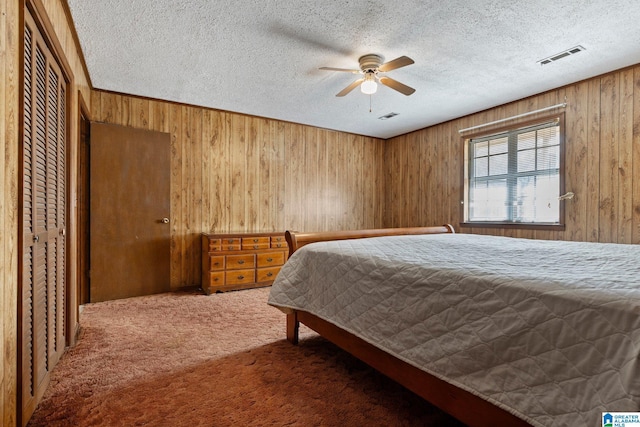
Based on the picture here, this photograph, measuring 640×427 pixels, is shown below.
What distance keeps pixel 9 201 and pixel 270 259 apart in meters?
3.15

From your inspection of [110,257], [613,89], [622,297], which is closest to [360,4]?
[622,297]

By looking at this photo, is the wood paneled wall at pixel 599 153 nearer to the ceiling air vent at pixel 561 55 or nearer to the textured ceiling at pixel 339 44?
the textured ceiling at pixel 339 44

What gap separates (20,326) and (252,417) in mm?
1096

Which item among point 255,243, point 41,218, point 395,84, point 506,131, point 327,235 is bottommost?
point 255,243

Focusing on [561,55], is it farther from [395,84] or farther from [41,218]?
[41,218]

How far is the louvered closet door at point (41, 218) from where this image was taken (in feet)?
4.79

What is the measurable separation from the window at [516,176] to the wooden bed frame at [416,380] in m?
3.01

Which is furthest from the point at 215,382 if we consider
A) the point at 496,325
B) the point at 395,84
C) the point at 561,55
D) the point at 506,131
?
the point at 506,131

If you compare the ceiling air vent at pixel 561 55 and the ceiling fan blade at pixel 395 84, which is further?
the ceiling fan blade at pixel 395 84

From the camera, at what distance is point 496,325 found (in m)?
1.10

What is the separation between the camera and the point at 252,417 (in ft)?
5.05

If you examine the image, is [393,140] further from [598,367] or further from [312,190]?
[598,367]

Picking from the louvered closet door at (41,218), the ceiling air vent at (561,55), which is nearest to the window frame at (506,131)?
the ceiling air vent at (561,55)

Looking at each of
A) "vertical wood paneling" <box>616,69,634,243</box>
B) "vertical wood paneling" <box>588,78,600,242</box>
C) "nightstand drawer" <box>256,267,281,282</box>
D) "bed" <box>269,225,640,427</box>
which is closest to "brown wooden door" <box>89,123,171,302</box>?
"nightstand drawer" <box>256,267,281,282</box>
